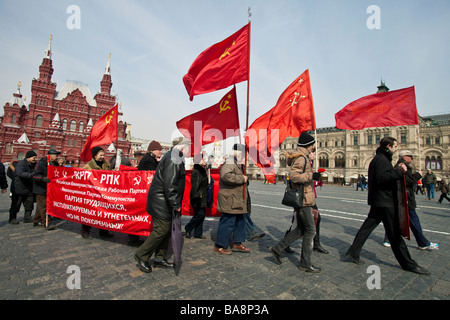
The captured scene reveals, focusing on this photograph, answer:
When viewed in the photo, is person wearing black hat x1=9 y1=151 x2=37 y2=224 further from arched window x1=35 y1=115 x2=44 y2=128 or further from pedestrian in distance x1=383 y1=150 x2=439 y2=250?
arched window x1=35 y1=115 x2=44 y2=128

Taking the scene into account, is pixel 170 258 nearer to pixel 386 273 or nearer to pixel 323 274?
pixel 323 274

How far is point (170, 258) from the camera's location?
14.5 ft

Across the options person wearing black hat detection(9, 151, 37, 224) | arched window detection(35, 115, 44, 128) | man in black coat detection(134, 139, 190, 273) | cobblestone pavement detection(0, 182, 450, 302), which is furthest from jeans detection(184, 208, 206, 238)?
arched window detection(35, 115, 44, 128)

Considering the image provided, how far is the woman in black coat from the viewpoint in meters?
5.56

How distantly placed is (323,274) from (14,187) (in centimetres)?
806

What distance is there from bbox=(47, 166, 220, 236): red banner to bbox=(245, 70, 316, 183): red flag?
1962 millimetres

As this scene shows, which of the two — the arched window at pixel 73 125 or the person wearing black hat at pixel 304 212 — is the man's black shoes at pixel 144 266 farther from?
the arched window at pixel 73 125

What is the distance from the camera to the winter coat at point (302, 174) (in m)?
3.79

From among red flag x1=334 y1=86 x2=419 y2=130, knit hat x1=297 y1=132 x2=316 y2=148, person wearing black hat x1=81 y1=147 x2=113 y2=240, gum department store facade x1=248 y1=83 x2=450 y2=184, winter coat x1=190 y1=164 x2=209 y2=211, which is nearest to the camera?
knit hat x1=297 y1=132 x2=316 y2=148

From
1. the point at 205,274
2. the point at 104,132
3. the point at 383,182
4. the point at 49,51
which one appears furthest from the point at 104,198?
the point at 49,51

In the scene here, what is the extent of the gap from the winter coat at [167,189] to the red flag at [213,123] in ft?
4.23

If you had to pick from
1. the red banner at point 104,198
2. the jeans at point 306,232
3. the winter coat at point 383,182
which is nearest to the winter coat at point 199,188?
the red banner at point 104,198
